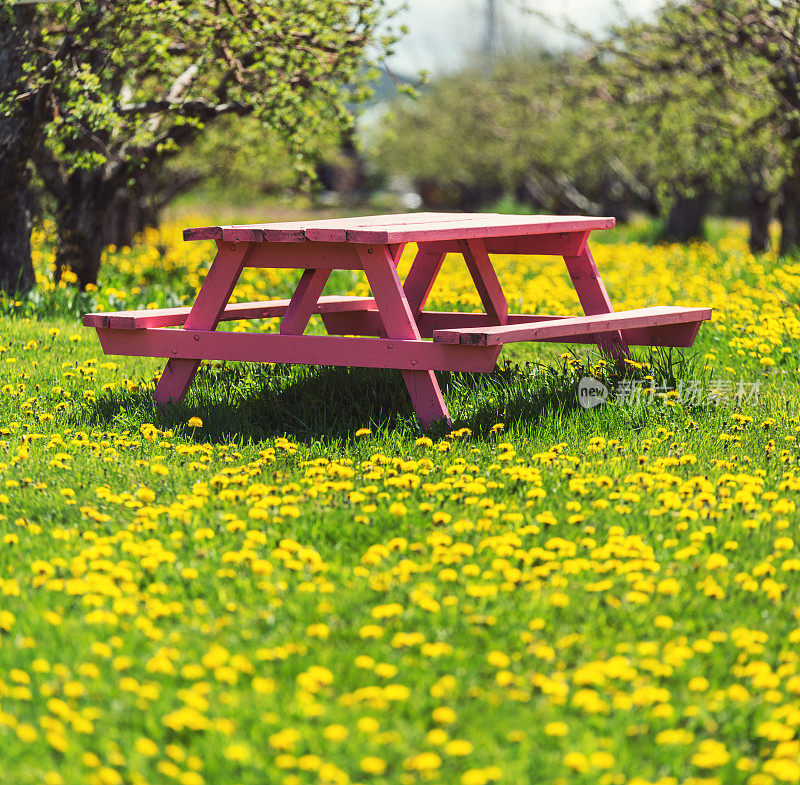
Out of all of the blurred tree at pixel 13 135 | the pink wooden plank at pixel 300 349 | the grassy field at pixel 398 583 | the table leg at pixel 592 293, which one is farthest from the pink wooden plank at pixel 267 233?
the blurred tree at pixel 13 135

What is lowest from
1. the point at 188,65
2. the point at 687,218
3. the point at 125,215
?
the point at 687,218

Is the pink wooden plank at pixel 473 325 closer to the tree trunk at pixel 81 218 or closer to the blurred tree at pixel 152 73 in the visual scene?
the blurred tree at pixel 152 73

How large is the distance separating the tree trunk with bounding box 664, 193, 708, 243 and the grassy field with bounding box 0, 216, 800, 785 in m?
17.5

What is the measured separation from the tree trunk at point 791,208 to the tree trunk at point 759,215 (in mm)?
1342

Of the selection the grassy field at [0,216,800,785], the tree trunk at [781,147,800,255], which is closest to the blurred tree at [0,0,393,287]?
the grassy field at [0,216,800,785]

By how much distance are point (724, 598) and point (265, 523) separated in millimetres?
1536

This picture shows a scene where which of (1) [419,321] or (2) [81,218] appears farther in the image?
(2) [81,218]

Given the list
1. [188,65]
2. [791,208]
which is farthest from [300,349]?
[791,208]

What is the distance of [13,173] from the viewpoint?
816 centimetres

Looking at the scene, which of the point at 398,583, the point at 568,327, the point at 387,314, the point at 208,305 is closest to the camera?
the point at 398,583

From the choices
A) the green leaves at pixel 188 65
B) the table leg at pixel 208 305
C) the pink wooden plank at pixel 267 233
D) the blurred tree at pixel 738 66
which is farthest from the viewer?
the blurred tree at pixel 738 66

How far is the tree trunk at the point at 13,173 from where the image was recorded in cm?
805

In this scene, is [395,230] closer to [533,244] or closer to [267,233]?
[267,233]

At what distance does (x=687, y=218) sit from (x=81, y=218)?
1611cm
